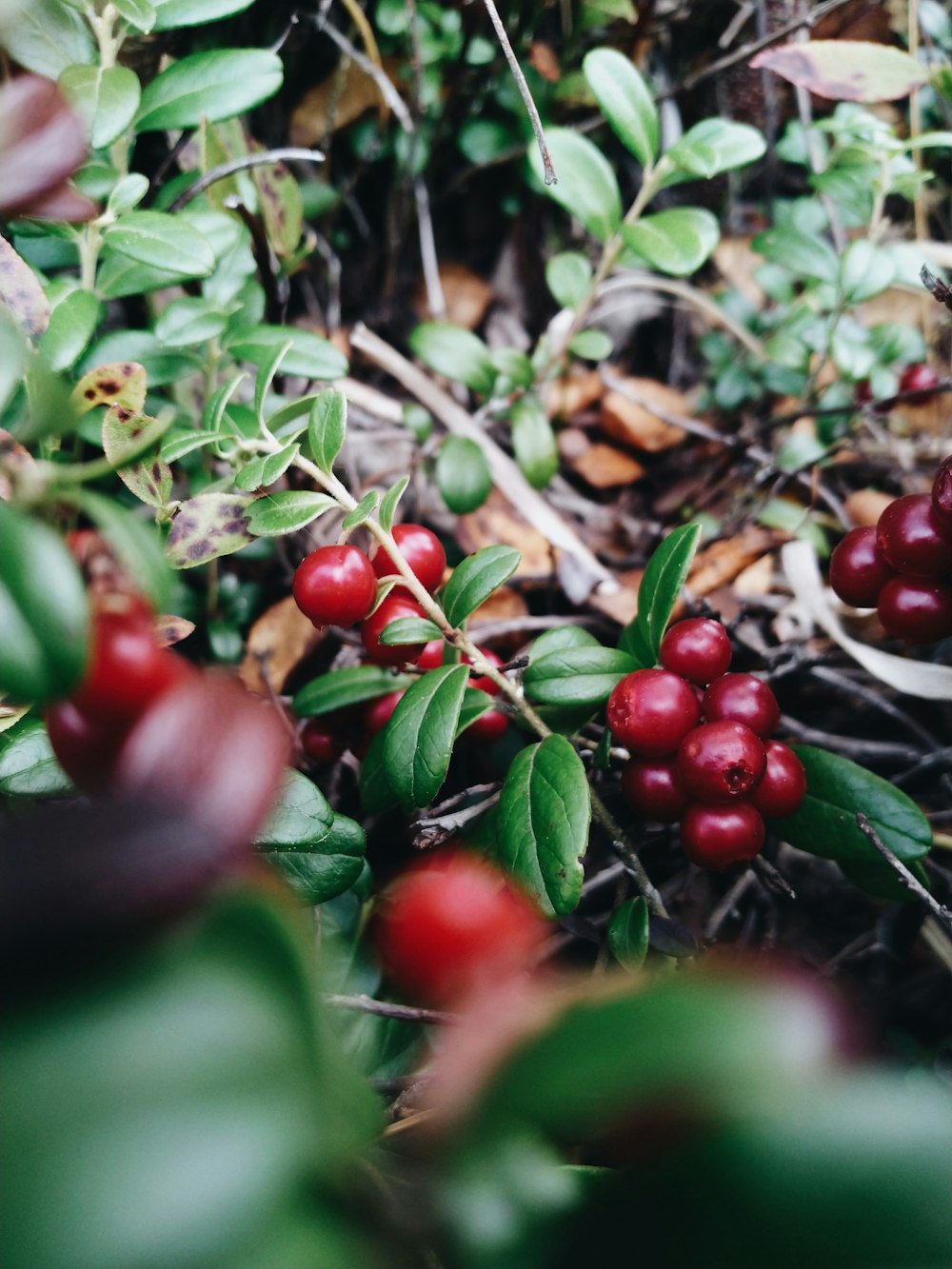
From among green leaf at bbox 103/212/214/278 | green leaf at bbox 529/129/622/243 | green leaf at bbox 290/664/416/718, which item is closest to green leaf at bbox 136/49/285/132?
green leaf at bbox 103/212/214/278

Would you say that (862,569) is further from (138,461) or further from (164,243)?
(164,243)

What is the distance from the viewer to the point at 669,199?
2.65 metres

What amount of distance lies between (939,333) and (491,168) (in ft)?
4.91

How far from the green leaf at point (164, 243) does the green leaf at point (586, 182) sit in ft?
2.90

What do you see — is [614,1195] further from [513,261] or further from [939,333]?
[939,333]

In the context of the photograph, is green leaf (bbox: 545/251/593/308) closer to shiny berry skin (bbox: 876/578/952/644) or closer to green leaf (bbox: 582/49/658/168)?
green leaf (bbox: 582/49/658/168)

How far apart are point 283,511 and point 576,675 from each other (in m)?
0.52

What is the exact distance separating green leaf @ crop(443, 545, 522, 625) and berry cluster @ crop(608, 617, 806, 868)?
0.82ft

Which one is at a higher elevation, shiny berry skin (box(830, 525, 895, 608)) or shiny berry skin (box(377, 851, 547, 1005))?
shiny berry skin (box(377, 851, 547, 1005))

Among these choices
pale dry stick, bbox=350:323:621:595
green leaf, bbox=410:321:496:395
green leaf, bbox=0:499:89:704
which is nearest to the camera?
green leaf, bbox=0:499:89:704

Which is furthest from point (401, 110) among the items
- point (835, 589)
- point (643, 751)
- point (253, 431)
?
point (643, 751)

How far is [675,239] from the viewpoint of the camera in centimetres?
176

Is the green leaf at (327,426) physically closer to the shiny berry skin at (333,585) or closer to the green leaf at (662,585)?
the shiny berry skin at (333,585)

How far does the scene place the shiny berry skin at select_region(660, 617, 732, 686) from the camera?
50.7 inches
